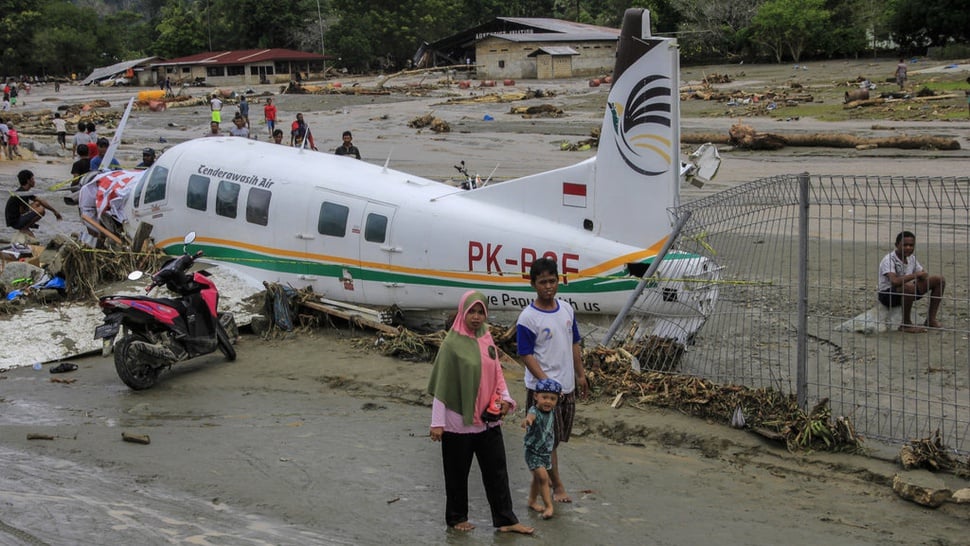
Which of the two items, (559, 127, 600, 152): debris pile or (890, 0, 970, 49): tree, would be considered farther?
(890, 0, 970, 49): tree

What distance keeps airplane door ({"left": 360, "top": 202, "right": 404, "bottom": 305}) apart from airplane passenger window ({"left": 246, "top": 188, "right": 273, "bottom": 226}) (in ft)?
5.17

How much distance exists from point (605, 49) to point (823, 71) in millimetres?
20899

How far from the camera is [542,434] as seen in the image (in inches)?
254

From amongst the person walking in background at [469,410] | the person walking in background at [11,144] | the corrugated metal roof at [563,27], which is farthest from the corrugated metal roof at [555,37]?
the person walking in background at [469,410]

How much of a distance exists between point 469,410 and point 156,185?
359 inches

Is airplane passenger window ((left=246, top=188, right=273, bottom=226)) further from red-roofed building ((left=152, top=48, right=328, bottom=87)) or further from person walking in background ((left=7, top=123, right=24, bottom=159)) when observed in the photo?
red-roofed building ((left=152, top=48, right=328, bottom=87))

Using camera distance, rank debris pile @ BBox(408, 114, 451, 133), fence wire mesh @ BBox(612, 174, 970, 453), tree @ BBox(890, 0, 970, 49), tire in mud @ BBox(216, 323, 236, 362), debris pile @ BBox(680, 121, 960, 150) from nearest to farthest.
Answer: fence wire mesh @ BBox(612, 174, 970, 453) → tire in mud @ BBox(216, 323, 236, 362) → debris pile @ BBox(680, 121, 960, 150) → debris pile @ BBox(408, 114, 451, 133) → tree @ BBox(890, 0, 970, 49)

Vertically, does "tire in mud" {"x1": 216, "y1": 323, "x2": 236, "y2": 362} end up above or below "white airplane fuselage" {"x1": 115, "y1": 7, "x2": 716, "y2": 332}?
below

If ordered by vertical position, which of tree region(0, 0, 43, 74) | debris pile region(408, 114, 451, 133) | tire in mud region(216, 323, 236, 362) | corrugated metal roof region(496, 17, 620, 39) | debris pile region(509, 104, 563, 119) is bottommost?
tire in mud region(216, 323, 236, 362)

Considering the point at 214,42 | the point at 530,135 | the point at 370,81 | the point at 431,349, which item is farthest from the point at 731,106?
the point at 214,42

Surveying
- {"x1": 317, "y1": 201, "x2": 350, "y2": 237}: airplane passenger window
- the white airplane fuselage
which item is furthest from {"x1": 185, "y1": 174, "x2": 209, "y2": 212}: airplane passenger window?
{"x1": 317, "y1": 201, "x2": 350, "y2": 237}: airplane passenger window

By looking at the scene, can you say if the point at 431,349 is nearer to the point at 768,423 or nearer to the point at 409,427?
the point at 409,427

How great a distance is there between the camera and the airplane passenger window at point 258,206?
497 inches

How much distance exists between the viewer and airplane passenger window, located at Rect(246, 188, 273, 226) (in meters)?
12.6
